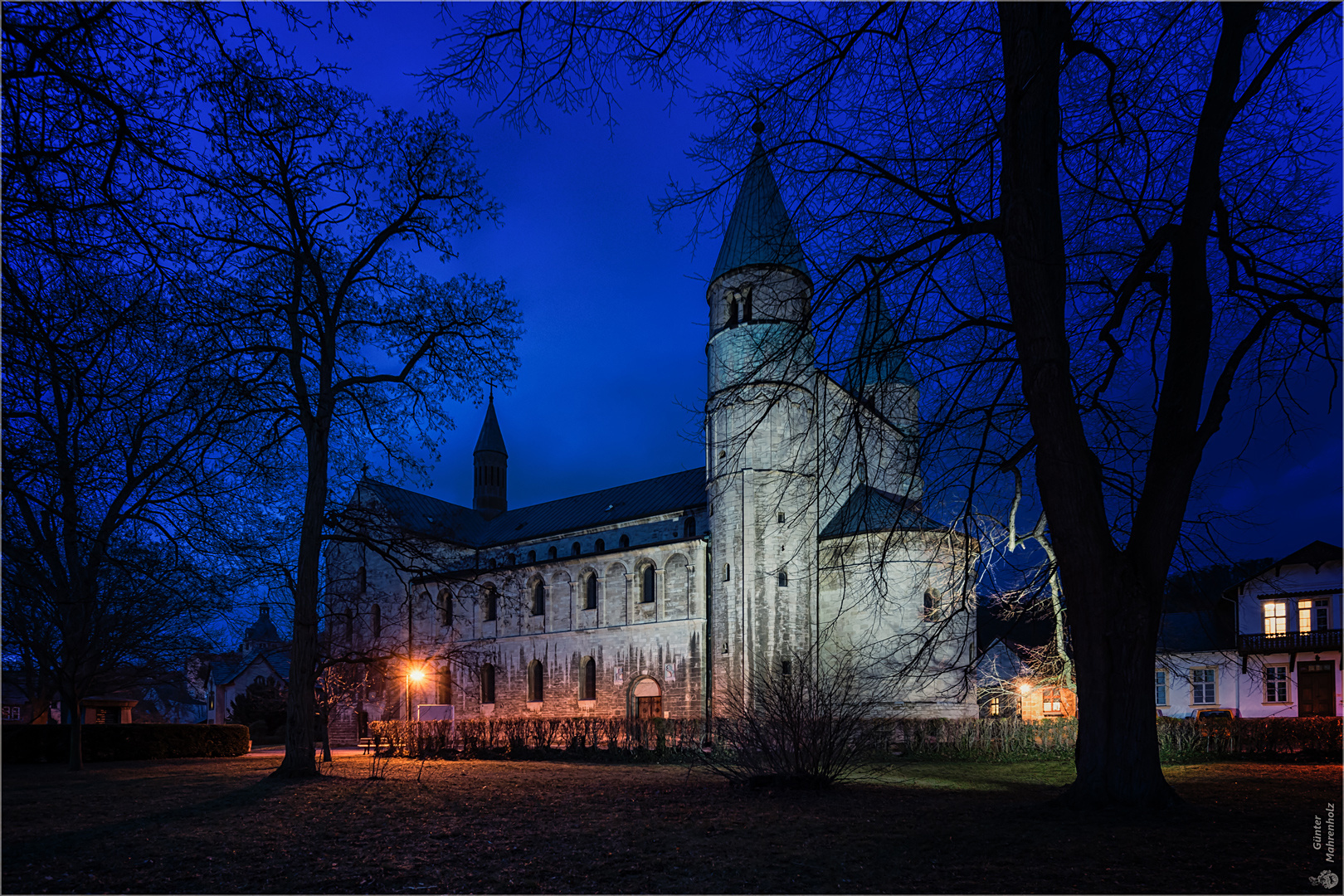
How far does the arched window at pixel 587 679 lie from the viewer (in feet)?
139

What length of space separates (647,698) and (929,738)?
16.6m

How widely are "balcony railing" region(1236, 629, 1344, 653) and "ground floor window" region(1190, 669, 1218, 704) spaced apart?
132 inches

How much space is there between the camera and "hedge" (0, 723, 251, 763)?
2317 cm

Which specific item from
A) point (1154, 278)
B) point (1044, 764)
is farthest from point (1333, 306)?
point (1044, 764)

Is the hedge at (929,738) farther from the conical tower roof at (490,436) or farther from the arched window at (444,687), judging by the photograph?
the conical tower roof at (490,436)

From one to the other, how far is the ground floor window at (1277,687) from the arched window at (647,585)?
1072 inches

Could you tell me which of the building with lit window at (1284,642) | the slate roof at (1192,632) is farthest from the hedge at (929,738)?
the slate roof at (1192,632)

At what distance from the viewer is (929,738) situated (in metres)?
26.2

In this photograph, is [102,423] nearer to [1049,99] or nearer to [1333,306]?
[1049,99]

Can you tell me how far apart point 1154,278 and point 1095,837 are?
5.44m

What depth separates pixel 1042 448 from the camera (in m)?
8.27

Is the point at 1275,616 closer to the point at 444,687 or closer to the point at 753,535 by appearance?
the point at 753,535

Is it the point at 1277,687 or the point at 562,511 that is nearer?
the point at 1277,687

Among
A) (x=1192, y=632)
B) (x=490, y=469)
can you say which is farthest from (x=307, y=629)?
(x=490, y=469)
